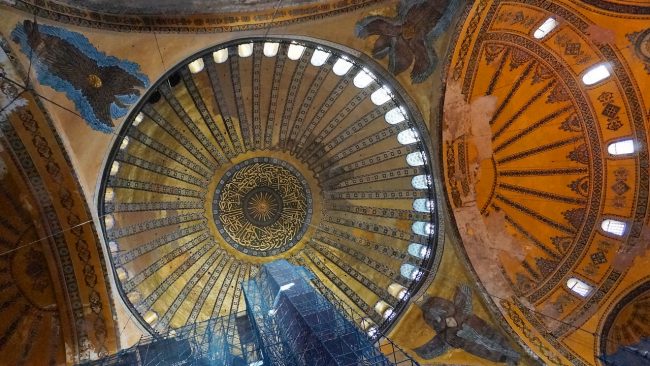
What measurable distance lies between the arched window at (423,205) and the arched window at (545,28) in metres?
4.26

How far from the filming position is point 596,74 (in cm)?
880

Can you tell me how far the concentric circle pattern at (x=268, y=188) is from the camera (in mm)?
10680

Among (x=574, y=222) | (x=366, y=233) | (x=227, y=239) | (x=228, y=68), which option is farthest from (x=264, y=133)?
(x=574, y=222)

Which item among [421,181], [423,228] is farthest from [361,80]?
[423,228]

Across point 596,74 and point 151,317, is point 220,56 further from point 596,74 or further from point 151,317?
point 596,74

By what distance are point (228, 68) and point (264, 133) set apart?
2.25 meters

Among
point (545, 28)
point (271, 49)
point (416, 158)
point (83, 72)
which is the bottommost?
point (416, 158)

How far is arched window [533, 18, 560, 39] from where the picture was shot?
8.46m

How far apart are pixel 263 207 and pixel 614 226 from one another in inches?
329

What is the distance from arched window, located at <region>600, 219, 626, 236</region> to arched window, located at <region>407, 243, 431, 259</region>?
12.3ft

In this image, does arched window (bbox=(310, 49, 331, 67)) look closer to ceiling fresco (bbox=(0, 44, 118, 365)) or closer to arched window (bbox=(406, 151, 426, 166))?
arched window (bbox=(406, 151, 426, 166))

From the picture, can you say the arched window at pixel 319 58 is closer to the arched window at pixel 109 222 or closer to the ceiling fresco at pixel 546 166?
the ceiling fresco at pixel 546 166

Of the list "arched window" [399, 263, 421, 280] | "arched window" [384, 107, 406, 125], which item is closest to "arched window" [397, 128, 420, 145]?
"arched window" [384, 107, 406, 125]

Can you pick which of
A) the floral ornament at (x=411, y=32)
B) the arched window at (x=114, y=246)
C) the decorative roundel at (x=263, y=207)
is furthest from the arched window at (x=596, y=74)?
the arched window at (x=114, y=246)
